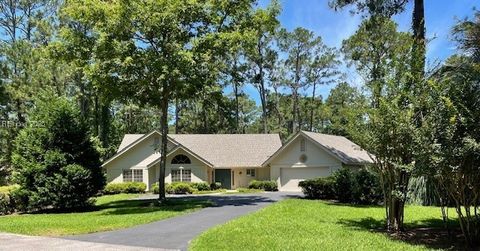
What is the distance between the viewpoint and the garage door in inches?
1400

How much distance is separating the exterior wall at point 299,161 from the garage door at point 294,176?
19cm

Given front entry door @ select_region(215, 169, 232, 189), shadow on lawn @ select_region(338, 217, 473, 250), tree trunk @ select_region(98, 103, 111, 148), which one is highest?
tree trunk @ select_region(98, 103, 111, 148)

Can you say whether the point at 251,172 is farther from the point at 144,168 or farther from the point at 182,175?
the point at 144,168

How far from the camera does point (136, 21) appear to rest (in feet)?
71.0

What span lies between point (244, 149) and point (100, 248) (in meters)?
30.7

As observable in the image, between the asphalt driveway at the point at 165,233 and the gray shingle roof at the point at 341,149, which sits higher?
the gray shingle roof at the point at 341,149

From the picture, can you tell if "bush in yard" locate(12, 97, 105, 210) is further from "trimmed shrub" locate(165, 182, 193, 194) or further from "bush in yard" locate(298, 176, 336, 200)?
"trimmed shrub" locate(165, 182, 193, 194)

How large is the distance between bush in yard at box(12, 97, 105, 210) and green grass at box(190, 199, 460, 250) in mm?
9927

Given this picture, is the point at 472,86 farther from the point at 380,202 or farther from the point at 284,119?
the point at 284,119

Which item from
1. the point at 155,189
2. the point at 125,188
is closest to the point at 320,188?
the point at 155,189

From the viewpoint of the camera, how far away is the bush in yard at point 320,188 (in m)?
25.1

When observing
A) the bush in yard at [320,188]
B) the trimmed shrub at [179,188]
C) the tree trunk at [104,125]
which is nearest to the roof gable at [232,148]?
the trimmed shrub at [179,188]

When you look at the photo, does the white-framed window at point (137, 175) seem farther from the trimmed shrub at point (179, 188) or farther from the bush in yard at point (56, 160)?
the bush in yard at point (56, 160)

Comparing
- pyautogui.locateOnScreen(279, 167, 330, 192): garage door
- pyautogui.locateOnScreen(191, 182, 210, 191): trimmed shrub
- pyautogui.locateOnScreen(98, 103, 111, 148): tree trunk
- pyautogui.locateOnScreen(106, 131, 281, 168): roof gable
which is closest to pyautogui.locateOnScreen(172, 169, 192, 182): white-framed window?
pyautogui.locateOnScreen(191, 182, 210, 191): trimmed shrub
